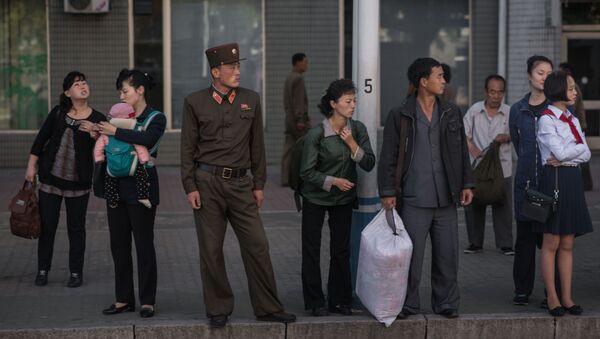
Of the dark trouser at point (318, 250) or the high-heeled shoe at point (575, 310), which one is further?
the high-heeled shoe at point (575, 310)

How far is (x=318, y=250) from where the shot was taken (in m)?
7.89

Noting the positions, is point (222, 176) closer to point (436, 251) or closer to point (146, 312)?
point (146, 312)

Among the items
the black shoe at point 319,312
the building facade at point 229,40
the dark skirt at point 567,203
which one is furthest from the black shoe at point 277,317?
the building facade at point 229,40

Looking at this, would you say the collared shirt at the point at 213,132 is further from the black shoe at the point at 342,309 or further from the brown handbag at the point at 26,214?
the brown handbag at the point at 26,214

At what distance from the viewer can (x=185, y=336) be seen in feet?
24.6

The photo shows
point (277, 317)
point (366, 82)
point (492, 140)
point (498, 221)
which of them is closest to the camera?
point (277, 317)

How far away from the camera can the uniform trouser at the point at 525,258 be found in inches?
330

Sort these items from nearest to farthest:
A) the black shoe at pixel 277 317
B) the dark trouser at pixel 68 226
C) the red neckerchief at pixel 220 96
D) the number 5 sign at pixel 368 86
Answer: the red neckerchief at pixel 220 96 → the black shoe at pixel 277 317 → the number 5 sign at pixel 368 86 → the dark trouser at pixel 68 226

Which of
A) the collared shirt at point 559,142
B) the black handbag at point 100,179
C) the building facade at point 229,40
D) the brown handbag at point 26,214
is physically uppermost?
the building facade at point 229,40

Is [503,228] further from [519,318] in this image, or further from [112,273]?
[112,273]

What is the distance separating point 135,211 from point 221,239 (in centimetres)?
72

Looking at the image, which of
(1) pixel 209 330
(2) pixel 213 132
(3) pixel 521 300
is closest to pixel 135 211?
(2) pixel 213 132

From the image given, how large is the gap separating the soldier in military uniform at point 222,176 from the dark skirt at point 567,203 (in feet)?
6.65

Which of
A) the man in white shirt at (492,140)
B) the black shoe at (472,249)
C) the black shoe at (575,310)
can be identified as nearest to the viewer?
the black shoe at (575,310)
